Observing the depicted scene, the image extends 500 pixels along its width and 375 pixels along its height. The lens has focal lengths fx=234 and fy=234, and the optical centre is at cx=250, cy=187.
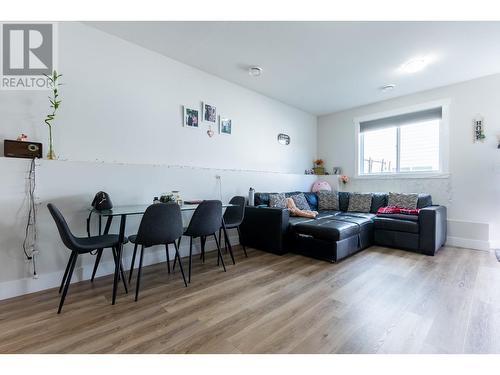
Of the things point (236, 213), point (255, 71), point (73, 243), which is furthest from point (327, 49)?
point (73, 243)

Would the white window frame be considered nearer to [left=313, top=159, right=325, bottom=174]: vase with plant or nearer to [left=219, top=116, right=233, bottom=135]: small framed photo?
[left=313, top=159, right=325, bottom=174]: vase with plant

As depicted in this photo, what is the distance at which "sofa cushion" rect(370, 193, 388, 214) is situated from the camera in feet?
13.8

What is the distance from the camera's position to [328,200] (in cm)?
473

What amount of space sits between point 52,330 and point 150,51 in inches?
119

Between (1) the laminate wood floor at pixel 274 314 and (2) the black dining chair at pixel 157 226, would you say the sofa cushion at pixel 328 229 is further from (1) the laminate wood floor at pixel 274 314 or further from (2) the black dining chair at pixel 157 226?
(2) the black dining chair at pixel 157 226

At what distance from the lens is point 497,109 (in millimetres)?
3514

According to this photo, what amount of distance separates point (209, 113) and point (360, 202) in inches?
124

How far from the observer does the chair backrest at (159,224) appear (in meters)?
2.01

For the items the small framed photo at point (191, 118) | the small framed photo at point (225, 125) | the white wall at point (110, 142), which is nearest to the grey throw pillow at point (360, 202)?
the white wall at point (110, 142)

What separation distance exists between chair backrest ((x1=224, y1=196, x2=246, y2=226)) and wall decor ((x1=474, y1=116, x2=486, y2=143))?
3.77 meters

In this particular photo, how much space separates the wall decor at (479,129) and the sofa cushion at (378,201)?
1.54 metres

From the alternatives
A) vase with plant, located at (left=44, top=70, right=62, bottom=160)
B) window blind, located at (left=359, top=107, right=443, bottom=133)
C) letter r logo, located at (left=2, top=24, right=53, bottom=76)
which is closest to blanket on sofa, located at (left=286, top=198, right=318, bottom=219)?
window blind, located at (left=359, top=107, right=443, bottom=133)
